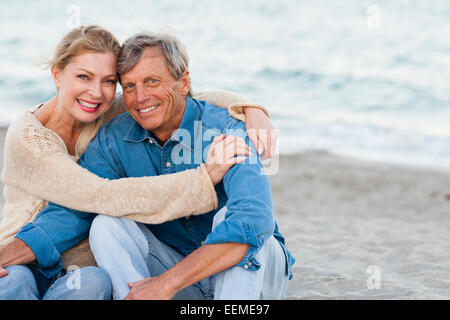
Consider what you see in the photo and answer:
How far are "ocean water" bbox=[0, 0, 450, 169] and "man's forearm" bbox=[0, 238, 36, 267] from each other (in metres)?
4.11

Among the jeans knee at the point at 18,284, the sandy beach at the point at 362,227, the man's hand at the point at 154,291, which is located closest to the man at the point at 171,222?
the man's hand at the point at 154,291

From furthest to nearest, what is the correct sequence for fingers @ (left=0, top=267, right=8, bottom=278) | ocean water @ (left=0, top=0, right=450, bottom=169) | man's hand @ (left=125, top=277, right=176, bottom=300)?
ocean water @ (left=0, top=0, right=450, bottom=169) < fingers @ (left=0, top=267, right=8, bottom=278) < man's hand @ (left=125, top=277, right=176, bottom=300)

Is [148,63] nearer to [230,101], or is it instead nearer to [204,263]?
[230,101]

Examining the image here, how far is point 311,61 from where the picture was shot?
14.4 metres

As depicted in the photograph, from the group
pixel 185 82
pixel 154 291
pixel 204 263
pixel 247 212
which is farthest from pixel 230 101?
pixel 154 291

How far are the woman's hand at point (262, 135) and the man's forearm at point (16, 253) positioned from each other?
1.12m

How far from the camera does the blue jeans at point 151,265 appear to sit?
89.7 inches

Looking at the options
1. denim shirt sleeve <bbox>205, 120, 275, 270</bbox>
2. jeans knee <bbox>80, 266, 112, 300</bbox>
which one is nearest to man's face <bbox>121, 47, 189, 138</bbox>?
denim shirt sleeve <bbox>205, 120, 275, 270</bbox>

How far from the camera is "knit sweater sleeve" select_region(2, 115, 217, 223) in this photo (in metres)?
2.45

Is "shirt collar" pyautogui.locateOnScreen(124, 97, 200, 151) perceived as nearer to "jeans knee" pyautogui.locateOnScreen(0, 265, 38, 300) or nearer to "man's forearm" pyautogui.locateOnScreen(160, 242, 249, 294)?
"man's forearm" pyautogui.locateOnScreen(160, 242, 249, 294)

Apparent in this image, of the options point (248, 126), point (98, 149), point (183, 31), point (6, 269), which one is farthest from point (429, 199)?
point (183, 31)

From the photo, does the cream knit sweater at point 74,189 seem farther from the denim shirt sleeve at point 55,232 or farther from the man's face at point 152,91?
the man's face at point 152,91

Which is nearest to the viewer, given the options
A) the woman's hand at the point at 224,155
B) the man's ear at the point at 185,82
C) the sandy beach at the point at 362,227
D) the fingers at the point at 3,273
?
the fingers at the point at 3,273

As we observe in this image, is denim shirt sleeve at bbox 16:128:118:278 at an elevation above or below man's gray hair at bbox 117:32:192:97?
below
